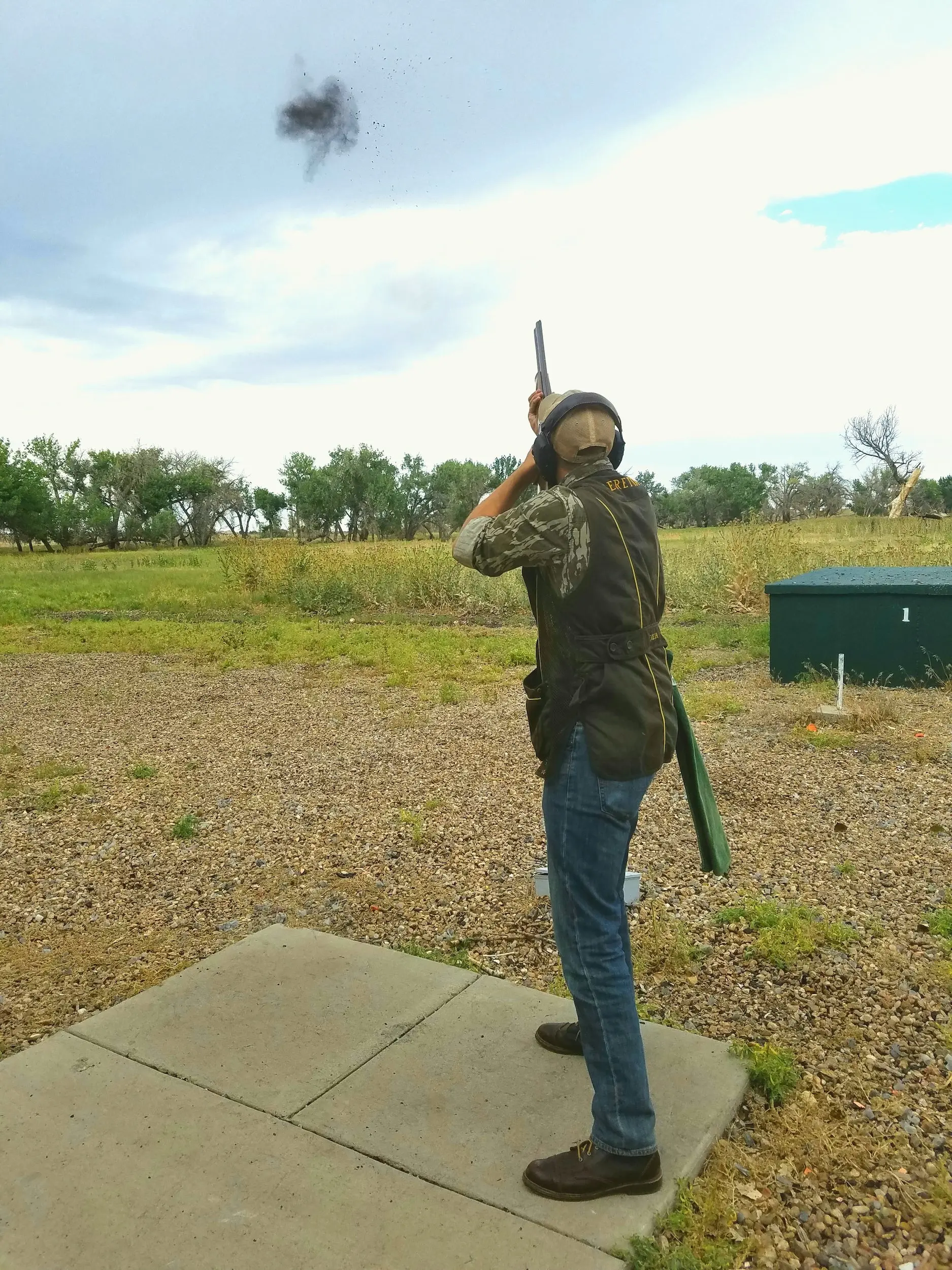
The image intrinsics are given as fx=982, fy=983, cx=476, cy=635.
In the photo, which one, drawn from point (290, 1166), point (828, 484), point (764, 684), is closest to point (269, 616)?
point (764, 684)

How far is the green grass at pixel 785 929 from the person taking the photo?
11.9 feet

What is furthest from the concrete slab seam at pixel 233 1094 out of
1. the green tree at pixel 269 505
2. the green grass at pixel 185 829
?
the green tree at pixel 269 505

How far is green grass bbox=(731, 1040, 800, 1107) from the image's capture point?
8.96 ft

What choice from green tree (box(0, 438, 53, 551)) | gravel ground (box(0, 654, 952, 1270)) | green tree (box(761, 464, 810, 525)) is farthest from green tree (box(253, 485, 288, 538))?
gravel ground (box(0, 654, 952, 1270))

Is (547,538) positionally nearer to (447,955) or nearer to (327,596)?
(447,955)

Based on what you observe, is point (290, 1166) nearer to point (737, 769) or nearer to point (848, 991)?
point (848, 991)

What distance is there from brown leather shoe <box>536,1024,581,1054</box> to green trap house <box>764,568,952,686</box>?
639cm

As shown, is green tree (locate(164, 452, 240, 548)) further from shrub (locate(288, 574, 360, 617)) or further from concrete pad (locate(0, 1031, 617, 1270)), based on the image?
concrete pad (locate(0, 1031, 617, 1270))

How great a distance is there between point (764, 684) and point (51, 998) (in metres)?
6.98

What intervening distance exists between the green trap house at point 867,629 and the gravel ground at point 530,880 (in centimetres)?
39

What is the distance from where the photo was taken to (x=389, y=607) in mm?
16844

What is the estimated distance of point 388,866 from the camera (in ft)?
15.5

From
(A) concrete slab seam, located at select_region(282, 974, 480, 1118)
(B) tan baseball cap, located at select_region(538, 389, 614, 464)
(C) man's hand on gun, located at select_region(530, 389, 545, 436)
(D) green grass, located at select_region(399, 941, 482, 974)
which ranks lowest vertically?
(D) green grass, located at select_region(399, 941, 482, 974)

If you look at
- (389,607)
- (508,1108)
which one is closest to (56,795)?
(508,1108)
